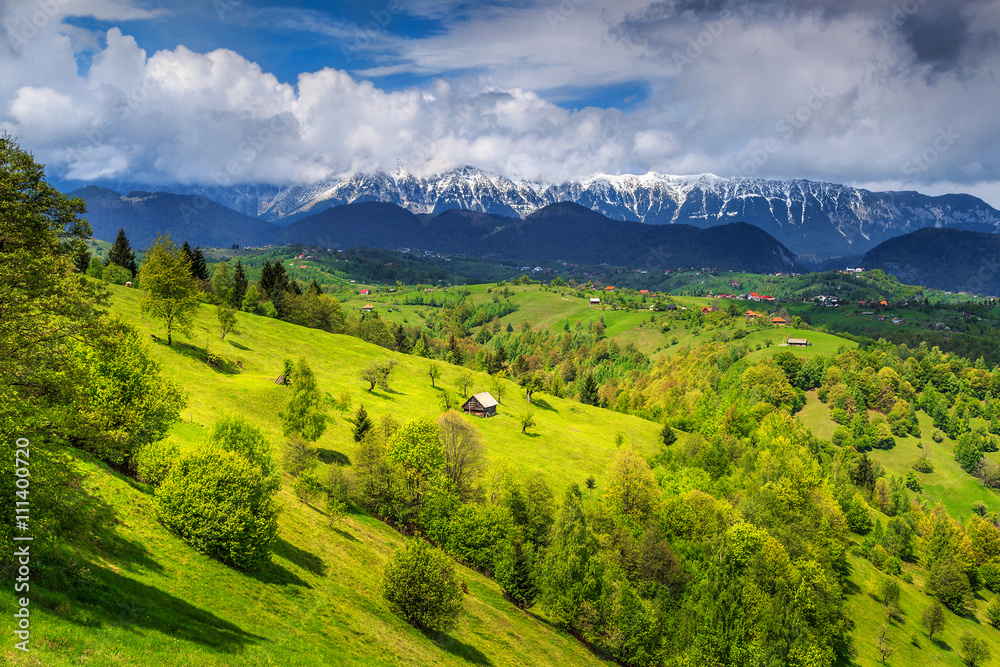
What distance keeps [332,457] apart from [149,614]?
45.0 meters

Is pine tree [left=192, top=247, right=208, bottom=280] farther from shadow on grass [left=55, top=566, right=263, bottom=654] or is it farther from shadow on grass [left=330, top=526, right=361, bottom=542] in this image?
shadow on grass [left=55, top=566, right=263, bottom=654]

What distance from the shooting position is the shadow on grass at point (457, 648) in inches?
1781

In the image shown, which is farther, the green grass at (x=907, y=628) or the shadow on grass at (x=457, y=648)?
the green grass at (x=907, y=628)

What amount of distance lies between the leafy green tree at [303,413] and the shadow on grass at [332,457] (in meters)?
1.96

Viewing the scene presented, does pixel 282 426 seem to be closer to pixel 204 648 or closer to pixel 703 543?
pixel 204 648

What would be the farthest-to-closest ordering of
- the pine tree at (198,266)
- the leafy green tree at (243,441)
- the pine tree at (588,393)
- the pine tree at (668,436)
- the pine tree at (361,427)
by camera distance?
the pine tree at (588,393) < the pine tree at (198,266) < the pine tree at (668,436) < the pine tree at (361,427) < the leafy green tree at (243,441)

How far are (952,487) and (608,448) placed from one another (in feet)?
491

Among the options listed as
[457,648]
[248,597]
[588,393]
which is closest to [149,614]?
[248,597]

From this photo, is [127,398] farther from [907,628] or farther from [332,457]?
[907,628]

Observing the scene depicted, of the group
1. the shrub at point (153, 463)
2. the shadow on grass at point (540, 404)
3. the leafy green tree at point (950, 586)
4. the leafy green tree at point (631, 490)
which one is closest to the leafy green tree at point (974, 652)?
the leafy green tree at point (950, 586)

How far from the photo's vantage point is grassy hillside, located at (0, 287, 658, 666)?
23.9 meters

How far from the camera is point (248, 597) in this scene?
117ft

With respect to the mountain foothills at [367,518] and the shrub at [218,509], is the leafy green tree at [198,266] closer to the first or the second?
the mountain foothills at [367,518]

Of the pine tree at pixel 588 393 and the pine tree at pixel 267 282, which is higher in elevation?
the pine tree at pixel 267 282
